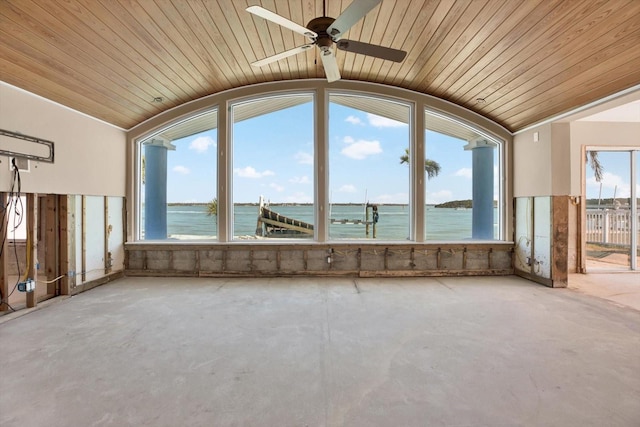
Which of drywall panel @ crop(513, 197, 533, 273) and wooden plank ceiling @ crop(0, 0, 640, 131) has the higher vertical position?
wooden plank ceiling @ crop(0, 0, 640, 131)

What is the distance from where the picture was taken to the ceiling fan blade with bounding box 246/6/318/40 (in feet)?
8.30

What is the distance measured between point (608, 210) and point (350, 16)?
6.77 meters

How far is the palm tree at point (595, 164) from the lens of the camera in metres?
5.85

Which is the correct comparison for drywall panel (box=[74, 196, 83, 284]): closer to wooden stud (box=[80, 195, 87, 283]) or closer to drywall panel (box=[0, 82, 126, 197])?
wooden stud (box=[80, 195, 87, 283])

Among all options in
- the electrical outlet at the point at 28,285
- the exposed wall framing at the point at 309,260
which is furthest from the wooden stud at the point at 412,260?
the electrical outlet at the point at 28,285

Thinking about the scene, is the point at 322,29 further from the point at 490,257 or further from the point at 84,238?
the point at 490,257

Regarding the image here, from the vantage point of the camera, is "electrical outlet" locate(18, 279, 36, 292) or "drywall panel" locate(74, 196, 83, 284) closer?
"electrical outlet" locate(18, 279, 36, 292)

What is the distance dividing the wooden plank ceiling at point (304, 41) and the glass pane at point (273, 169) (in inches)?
39.4

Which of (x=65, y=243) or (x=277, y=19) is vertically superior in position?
(x=277, y=19)

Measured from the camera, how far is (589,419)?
6.03 feet

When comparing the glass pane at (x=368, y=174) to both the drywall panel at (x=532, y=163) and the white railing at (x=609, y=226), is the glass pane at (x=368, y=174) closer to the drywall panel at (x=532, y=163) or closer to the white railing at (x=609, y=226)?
the drywall panel at (x=532, y=163)

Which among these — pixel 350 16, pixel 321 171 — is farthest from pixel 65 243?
pixel 350 16

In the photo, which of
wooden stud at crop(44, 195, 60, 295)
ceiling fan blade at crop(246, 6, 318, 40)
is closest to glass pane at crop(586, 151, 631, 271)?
ceiling fan blade at crop(246, 6, 318, 40)

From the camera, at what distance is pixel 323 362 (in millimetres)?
2502
